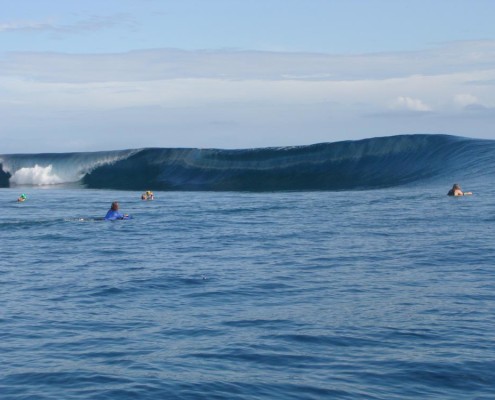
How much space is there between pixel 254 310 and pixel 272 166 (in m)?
43.3

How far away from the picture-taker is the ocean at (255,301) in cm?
1095

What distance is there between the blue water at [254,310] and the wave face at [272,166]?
21.6 meters

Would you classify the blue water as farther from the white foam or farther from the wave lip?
the white foam

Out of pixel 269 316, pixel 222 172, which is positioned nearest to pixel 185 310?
pixel 269 316

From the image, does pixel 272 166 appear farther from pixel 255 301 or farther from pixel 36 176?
pixel 255 301

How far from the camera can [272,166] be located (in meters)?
57.9

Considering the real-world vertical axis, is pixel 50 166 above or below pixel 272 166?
below

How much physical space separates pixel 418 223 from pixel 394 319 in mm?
12799

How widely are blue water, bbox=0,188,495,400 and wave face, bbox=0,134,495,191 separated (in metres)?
21.6

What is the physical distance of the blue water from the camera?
10.9m

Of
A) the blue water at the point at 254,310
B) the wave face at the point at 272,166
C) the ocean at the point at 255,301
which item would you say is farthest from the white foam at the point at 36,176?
the blue water at the point at 254,310

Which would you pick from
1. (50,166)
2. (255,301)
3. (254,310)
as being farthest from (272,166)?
(254,310)

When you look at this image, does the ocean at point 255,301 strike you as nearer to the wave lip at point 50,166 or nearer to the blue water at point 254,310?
the blue water at point 254,310

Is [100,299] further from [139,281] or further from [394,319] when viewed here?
[394,319]
